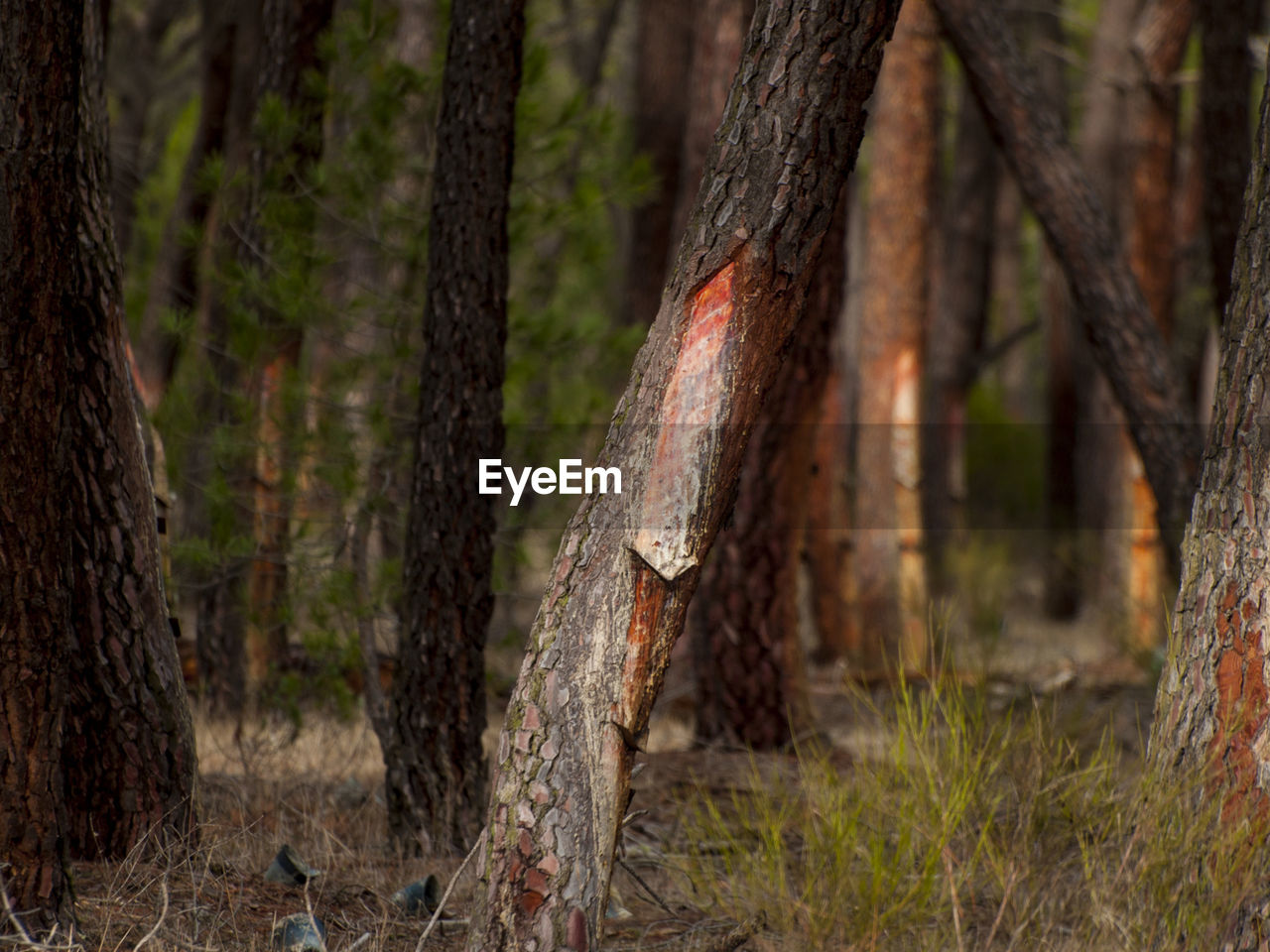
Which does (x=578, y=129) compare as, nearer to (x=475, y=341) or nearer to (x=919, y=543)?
(x=475, y=341)

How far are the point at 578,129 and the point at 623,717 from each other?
3321mm

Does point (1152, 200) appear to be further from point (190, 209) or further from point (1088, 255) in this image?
point (190, 209)

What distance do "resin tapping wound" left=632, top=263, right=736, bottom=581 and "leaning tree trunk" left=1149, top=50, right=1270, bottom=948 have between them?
1228 millimetres

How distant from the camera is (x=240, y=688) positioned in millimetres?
5449

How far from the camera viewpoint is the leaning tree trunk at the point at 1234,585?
8.98ft

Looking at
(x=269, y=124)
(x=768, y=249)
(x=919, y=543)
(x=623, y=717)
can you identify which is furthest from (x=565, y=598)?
(x=919, y=543)

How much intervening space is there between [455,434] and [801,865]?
166 centimetres

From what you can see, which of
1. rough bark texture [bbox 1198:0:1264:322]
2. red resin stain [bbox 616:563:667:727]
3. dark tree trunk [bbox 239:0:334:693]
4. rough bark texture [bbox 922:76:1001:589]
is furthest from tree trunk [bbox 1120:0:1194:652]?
red resin stain [bbox 616:563:667:727]

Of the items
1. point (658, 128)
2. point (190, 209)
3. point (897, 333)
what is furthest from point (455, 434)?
point (897, 333)

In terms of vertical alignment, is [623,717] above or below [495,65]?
below

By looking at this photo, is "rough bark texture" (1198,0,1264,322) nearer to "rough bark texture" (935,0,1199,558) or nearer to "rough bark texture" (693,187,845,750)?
"rough bark texture" (935,0,1199,558)

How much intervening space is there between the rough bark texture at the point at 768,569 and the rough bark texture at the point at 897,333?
2.99 meters

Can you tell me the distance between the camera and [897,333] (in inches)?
332

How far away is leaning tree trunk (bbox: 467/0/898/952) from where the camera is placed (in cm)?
254
